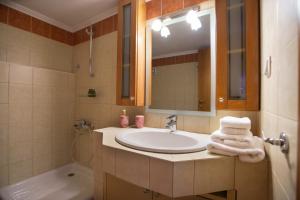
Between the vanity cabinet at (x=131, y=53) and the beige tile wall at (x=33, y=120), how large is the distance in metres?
1.03

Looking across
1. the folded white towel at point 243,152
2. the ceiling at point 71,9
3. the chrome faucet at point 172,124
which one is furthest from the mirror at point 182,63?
the ceiling at point 71,9

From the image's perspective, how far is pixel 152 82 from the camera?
4.98ft

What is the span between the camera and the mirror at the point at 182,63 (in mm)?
1247

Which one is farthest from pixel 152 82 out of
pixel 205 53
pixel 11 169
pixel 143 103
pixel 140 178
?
pixel 11 169

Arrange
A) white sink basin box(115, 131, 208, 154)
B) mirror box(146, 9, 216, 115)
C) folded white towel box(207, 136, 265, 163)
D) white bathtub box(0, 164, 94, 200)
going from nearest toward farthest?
folded white towel box(207, 136, 265, 163)
white sink basin box(115, 131, 208, 154)
mirror box(146, 9, 216, 115)
white bathtub box(0, 164, 94, 200)

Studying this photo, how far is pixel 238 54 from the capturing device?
40.5 inches

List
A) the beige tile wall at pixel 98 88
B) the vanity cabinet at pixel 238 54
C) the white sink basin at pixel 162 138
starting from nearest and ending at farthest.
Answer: the vanity cabinet at pixel 238 54, the white sink basin at pixel 162 138, the beige tile wall at pixel 98 88

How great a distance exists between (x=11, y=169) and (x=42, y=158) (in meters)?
0.29

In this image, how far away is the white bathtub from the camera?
61.8 inches

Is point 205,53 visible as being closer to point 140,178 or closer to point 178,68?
point 178,68

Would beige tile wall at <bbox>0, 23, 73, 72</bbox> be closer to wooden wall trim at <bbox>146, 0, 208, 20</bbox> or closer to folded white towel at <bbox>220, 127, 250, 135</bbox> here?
wooden wall trim at <bbox>146, 0, 208, 20</bbox>

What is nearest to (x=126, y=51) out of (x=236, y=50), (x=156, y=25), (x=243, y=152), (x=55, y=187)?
(x=156, y=25)

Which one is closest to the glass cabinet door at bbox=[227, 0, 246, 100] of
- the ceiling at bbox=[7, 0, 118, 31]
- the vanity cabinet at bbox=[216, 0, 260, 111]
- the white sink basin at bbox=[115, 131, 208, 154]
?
the vanity cabinet at bbox=[216, 0, 260, 111]

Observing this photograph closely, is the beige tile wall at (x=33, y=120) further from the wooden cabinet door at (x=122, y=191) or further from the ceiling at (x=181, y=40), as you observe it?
the ceiling at (x=181, y=40)
